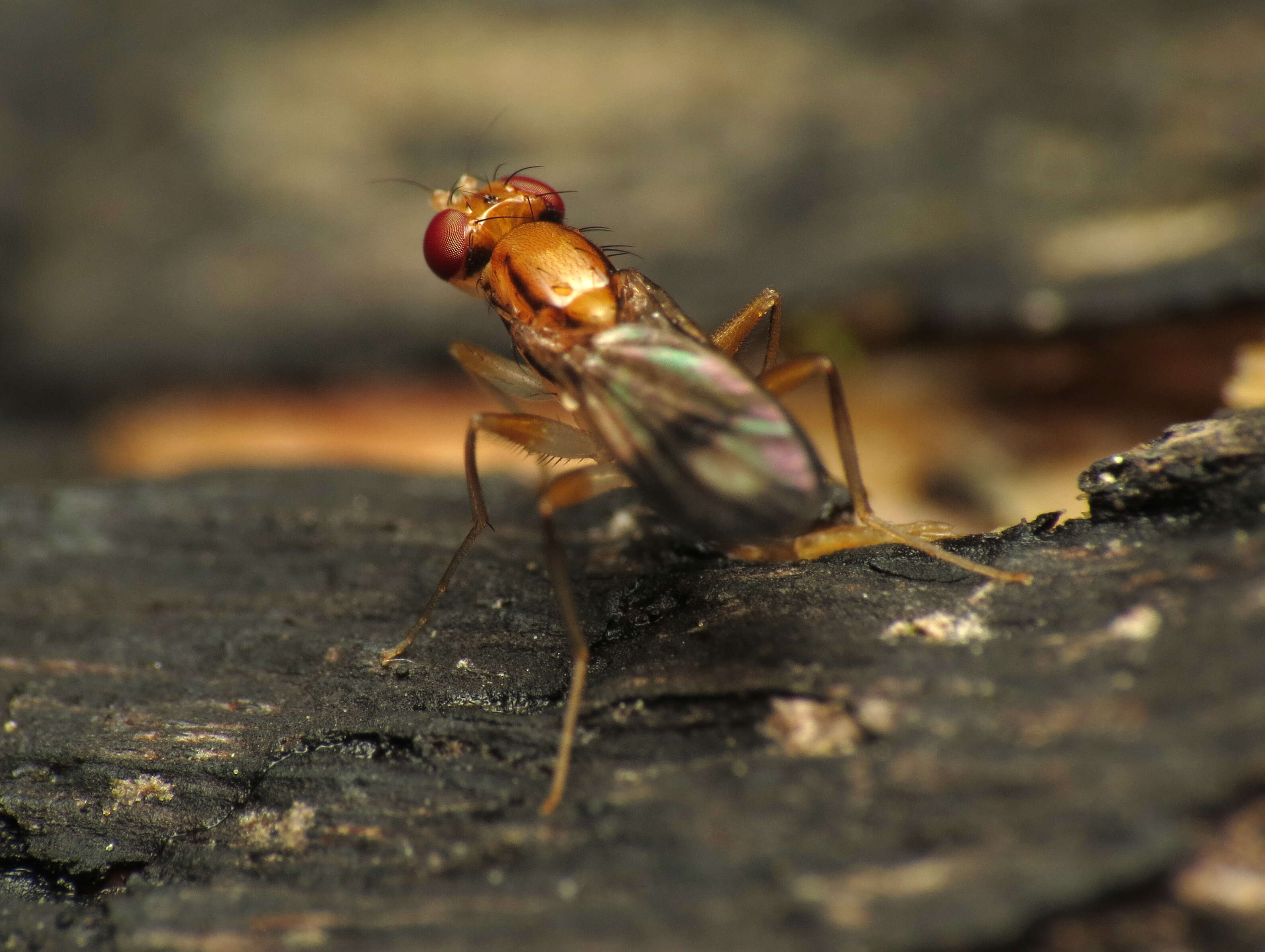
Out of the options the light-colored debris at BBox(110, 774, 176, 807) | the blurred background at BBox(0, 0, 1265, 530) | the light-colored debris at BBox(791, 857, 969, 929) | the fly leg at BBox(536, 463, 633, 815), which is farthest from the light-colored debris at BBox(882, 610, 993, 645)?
the light-colored debris at BBox(110, 774, 176, 807)

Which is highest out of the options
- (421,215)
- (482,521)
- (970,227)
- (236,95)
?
(236,95)

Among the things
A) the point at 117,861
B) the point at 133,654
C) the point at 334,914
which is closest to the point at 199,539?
the point at 133,654

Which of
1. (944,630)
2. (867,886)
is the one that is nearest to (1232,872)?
(867,886)

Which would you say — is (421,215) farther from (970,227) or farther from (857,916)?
(857,916)

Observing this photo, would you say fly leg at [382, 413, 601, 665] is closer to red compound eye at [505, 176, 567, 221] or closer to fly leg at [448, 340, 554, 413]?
fly leg at [448, 340, 554, 413]

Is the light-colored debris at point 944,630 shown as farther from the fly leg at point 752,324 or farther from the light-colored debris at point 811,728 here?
the fly leg at point 752,324

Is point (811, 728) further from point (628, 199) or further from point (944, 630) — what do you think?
point (628, 199)
